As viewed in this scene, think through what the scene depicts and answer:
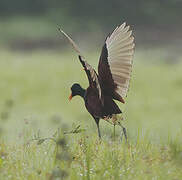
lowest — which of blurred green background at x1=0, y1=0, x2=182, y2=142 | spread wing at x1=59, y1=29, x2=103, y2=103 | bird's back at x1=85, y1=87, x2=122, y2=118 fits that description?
bird's back at x1=85, y1=87, x2=122, y2=118

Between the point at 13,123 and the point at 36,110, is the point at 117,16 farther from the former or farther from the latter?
the point at 13,123

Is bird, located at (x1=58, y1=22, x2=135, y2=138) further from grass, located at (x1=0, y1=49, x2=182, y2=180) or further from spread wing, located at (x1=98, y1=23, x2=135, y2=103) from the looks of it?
grass, located at (x1=0, y1=49, x2=182, y2=180)

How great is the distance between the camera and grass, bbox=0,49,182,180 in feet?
11.9

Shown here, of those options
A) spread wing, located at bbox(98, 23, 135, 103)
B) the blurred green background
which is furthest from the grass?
spread wing, located at bbox(98, 23, 135, 103)

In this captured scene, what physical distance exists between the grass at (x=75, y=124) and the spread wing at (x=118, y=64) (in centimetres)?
25

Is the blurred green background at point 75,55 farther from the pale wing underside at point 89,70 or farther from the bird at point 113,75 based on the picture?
the pale wing underside at point 89,70

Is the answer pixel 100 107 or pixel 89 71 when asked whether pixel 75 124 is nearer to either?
pixel 89 71

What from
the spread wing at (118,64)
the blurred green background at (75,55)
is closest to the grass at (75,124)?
the blurred green background at (75,55)

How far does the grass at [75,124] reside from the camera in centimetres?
364

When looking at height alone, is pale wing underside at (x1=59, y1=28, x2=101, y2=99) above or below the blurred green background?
below

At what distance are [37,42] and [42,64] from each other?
3334 mm

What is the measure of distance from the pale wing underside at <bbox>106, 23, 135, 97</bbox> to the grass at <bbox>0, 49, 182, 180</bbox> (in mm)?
296

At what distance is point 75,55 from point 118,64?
600 inches

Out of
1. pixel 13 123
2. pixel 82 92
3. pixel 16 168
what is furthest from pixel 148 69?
pixel 16 168
